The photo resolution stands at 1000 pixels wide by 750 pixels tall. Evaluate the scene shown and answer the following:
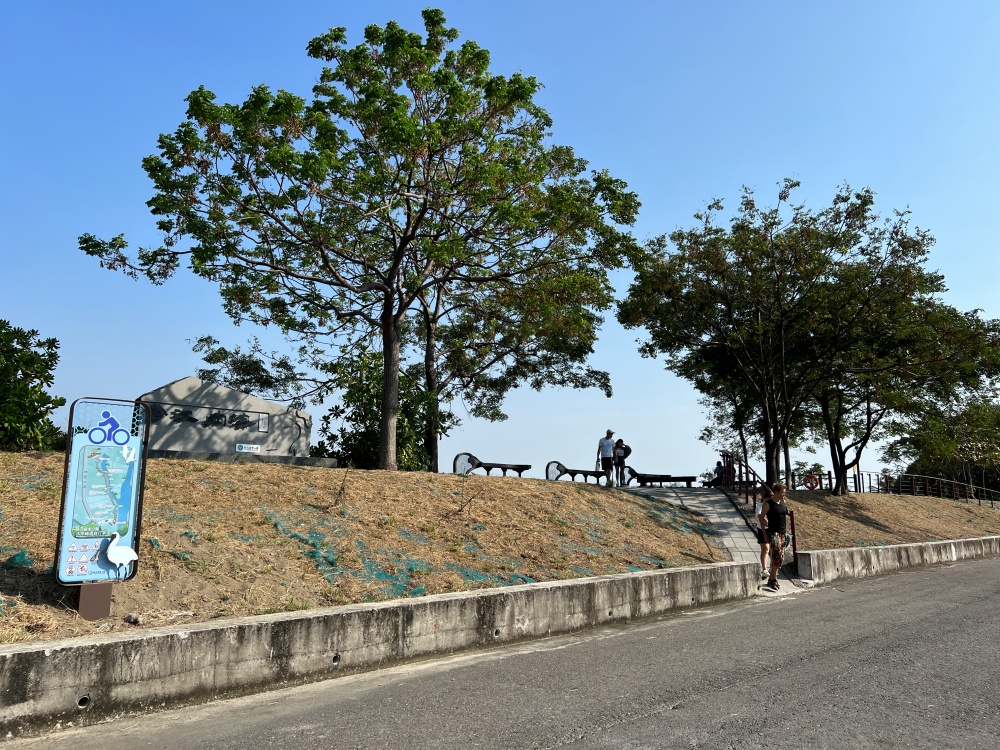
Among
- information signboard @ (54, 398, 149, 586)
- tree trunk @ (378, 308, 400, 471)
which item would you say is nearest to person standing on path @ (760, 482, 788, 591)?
tree trunk @ (378, 308, 400, 471)

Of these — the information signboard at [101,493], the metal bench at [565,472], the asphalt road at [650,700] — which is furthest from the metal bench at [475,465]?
the information signboard at [101,493]

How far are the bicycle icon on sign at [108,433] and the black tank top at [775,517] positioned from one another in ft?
32.4

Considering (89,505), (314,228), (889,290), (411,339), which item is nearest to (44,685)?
(89,505)

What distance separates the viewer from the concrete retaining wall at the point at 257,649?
14.9ft

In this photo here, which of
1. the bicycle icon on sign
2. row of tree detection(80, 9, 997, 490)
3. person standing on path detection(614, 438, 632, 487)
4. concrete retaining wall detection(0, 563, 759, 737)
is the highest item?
row of tree detection(80, 9, 997, 490)

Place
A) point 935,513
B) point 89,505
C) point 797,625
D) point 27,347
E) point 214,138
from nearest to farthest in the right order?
point 89,505
point 797,625
point 27,347
point 214,138
point 935,513

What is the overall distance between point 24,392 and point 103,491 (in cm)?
545

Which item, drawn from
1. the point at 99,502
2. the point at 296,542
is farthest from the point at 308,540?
the point at 99,502

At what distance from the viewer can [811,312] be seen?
74.4ft

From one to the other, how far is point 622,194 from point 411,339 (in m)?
10.6

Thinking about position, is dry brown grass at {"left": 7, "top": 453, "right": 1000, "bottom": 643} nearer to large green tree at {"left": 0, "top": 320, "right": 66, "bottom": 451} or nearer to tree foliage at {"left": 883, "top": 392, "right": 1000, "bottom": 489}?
large green tree at {"left": 0, "top": 320, "right": 66, "bottom": 451}

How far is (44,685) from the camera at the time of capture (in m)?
4.52

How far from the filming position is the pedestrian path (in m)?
14.7

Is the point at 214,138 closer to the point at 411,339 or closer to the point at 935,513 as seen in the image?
the point at 411,339
